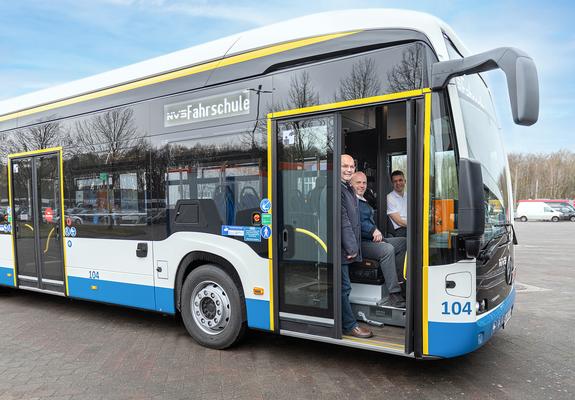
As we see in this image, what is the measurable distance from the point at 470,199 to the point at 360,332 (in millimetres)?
1646

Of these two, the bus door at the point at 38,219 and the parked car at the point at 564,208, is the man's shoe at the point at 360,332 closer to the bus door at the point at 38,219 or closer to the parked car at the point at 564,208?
the bus door at the point at 38,219

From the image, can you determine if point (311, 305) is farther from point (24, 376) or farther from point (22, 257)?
point (22, 257)

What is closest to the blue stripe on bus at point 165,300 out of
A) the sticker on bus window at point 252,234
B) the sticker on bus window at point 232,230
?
the sticker on bus window at point 232,230

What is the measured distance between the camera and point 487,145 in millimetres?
4344

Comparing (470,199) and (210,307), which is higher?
(470,199)

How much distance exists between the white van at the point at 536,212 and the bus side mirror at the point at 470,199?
4331cm

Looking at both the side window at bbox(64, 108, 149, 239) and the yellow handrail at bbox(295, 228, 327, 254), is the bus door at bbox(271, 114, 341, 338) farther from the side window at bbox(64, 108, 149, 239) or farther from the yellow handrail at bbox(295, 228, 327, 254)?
the side window at bbox(64, 108, 149, 239)

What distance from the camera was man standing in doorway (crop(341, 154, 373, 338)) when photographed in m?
4.32

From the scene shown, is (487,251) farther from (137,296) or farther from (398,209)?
(137,296)

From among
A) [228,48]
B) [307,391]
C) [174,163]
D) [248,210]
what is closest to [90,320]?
[174,163]

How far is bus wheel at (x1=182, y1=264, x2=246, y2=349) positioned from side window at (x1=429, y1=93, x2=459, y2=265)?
214cm

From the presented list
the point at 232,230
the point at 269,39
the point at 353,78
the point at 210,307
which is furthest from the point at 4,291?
the point at 353,78

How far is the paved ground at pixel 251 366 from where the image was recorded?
399 cm

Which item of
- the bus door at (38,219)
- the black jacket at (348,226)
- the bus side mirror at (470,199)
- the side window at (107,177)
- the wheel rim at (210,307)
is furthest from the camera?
the bus door at (38,219)
